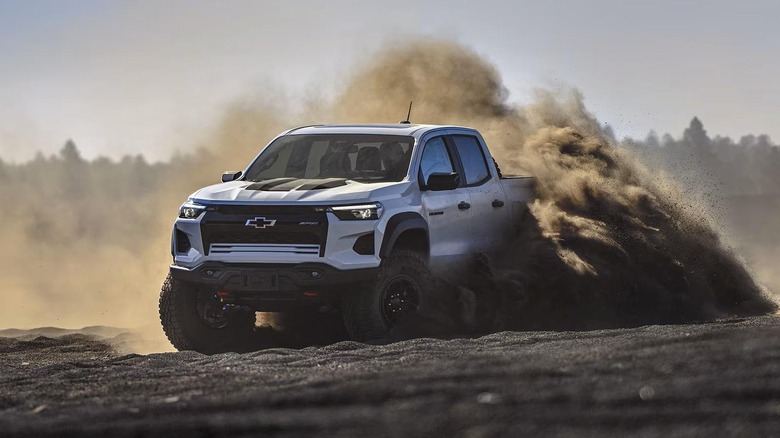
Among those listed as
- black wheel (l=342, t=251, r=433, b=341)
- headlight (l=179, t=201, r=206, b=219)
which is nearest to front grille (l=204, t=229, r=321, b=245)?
headlight (l=179, t=201, r=206, b=219)

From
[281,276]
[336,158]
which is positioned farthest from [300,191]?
[336,158]

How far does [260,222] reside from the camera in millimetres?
11305

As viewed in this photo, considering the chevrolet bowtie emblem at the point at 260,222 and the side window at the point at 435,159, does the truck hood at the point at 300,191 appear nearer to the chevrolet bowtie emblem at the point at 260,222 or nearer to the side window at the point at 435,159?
the chevrolet bowtie emblem at the point at 260,222

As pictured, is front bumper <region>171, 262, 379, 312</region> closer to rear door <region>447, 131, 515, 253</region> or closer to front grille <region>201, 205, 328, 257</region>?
front grille <region>201, 205, 328, 257</region>

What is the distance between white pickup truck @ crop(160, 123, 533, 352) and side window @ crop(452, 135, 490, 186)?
3 cm

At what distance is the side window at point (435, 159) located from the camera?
487 inches

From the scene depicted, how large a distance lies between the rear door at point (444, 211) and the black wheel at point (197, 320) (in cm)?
180

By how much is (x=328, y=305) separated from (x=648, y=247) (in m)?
4.31

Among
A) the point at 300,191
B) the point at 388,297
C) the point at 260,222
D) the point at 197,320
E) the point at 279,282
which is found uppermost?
the point at 300,191

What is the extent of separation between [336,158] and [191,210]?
1.48 meters

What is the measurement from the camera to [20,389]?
348 inches

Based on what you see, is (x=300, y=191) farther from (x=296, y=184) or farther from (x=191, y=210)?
(x=191, y=210)

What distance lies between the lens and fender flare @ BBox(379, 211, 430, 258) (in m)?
11.4

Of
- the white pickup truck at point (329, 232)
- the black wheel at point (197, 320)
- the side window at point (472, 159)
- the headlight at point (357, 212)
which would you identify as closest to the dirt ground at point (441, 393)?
the white pickup truck at point (329, 232)
